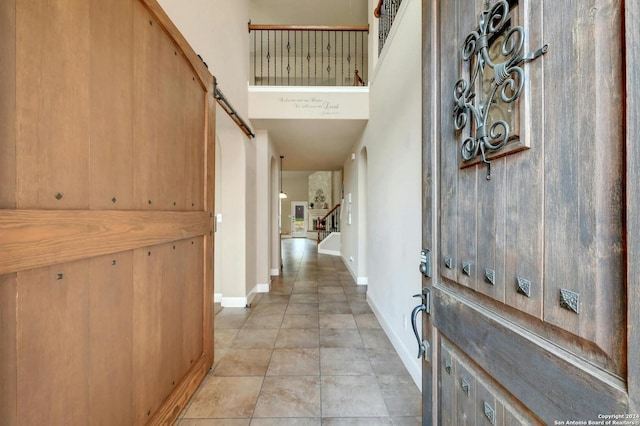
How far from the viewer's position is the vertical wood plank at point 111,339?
3.44ft

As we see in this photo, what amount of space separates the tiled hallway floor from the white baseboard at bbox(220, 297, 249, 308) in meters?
0.10

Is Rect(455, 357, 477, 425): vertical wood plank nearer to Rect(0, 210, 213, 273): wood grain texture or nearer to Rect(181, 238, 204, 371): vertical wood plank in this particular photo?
Rect(0, 210, 213, 273): wood grain texture

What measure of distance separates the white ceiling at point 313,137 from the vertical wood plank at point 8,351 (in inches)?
139

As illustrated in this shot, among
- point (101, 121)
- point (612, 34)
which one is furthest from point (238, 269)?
point (612, 34)

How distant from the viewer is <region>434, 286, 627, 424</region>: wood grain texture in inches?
18.6

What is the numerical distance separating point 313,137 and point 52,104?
4007 millimetres

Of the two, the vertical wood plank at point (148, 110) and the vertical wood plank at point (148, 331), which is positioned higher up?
the vertical wood plank at point (148, 110)

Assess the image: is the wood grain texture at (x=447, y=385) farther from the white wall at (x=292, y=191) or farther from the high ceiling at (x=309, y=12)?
the white wall at (x=292, y=191)

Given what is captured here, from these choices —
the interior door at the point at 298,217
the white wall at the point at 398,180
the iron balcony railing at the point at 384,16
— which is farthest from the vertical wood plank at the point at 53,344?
the interior door at the point at 298,217

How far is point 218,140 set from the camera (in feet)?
11.9

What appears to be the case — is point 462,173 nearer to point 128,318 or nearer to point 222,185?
point 128,318

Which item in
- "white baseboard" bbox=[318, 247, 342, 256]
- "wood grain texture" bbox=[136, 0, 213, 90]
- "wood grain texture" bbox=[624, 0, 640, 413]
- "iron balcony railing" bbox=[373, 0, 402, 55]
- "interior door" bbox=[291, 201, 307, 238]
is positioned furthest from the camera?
"interior door" bbox=[291, 201, 307, 238]

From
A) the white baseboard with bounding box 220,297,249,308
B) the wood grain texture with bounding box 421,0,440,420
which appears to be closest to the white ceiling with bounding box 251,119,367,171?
the white baseboard with bounding box 220,297,249,308

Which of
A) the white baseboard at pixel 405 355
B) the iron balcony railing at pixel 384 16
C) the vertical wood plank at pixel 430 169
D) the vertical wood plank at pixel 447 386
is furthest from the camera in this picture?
the iron balcony railing at pixel 384 16
